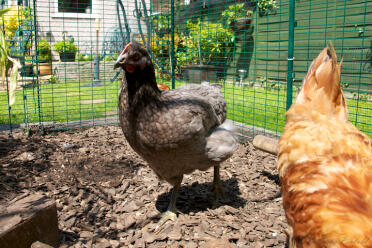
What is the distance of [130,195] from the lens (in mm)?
3234

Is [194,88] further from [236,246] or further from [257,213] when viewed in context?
[236,246]

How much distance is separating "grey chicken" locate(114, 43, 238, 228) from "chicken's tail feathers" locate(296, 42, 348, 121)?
3.12 feet

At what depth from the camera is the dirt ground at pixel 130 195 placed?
2.55 m

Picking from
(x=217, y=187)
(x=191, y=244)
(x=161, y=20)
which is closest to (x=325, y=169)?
(x=191, y=244)

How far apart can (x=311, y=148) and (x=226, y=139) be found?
1097 millimetres

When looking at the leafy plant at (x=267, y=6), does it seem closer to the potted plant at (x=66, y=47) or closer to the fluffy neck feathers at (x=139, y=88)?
the fluffy neck feathers at (x=139, y=88)

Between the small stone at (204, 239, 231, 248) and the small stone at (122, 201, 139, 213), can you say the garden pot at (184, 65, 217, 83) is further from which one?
the small stone at (204, 239, 231, 248)

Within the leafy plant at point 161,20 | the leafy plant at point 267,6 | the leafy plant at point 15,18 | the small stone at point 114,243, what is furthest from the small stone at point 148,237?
the leafy plant at point 267,6

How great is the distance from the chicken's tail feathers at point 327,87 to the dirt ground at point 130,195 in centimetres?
117

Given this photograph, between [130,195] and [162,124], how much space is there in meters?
1.16

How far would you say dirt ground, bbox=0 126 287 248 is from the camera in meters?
2.55

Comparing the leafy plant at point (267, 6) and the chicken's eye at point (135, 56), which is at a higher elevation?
the leafy plant at point (267, 6)

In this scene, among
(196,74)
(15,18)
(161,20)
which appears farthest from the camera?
(196,74)

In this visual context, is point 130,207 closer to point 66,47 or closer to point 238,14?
point 238,14
